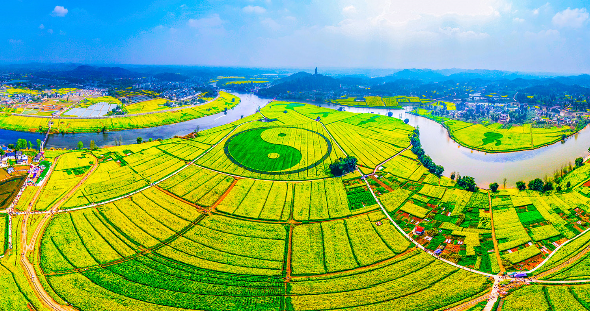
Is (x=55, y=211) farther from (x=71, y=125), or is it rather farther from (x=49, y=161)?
(x=71, y=125)

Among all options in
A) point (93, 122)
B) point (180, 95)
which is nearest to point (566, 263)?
point (93, 122)

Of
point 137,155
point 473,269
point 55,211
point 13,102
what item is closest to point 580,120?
point 473,269

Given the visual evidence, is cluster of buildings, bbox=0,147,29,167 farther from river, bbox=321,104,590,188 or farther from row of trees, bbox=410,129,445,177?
river, bbox=321,104,590,188

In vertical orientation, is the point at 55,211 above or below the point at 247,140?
below

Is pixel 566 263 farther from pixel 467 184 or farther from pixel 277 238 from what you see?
pixel 277 238

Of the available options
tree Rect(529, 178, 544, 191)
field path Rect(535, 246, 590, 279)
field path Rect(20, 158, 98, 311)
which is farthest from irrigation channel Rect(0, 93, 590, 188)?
field path Rect(20, 158, 98, 311)

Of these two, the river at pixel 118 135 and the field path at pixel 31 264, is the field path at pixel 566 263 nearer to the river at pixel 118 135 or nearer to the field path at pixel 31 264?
the field path at pixel 31 264
